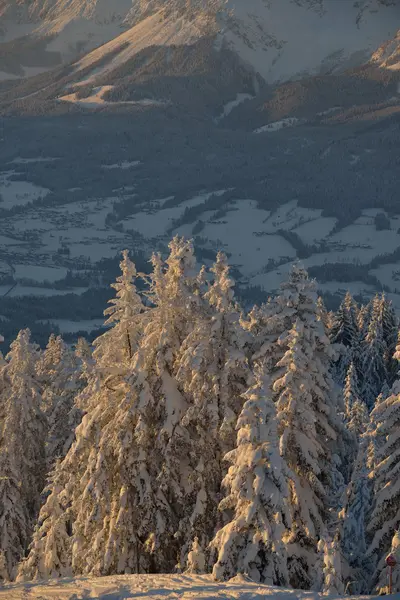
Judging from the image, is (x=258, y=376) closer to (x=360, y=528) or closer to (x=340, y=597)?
(x=340, y=597)

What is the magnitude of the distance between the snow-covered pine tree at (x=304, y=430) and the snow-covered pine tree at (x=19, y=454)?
1359 centimetres

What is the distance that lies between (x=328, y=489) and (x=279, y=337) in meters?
6.01

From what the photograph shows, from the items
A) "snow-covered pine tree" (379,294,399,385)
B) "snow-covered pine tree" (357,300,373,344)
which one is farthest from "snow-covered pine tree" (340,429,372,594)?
"snow-covered pine tree" (357,300,373,344)

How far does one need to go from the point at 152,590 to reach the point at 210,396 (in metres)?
6.81

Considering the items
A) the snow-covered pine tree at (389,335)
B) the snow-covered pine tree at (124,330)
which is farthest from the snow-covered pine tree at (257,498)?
the snow-covered pine tree at (389,335)

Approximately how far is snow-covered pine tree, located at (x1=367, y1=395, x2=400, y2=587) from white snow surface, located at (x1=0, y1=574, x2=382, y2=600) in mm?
6606

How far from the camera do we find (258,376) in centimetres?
2247

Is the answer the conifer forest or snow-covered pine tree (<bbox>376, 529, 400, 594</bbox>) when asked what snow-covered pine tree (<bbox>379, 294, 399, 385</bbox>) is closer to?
the conifer forest

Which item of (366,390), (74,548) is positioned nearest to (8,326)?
(366,390)

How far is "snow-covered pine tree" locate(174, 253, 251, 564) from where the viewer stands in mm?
25406

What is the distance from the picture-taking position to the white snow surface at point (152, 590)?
19.8m

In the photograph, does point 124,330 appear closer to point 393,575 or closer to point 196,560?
point 196,560

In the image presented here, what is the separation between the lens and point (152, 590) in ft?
67.9

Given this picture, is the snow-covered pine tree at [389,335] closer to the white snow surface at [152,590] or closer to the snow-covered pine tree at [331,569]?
the snow-covered pine tree at [331,569]
